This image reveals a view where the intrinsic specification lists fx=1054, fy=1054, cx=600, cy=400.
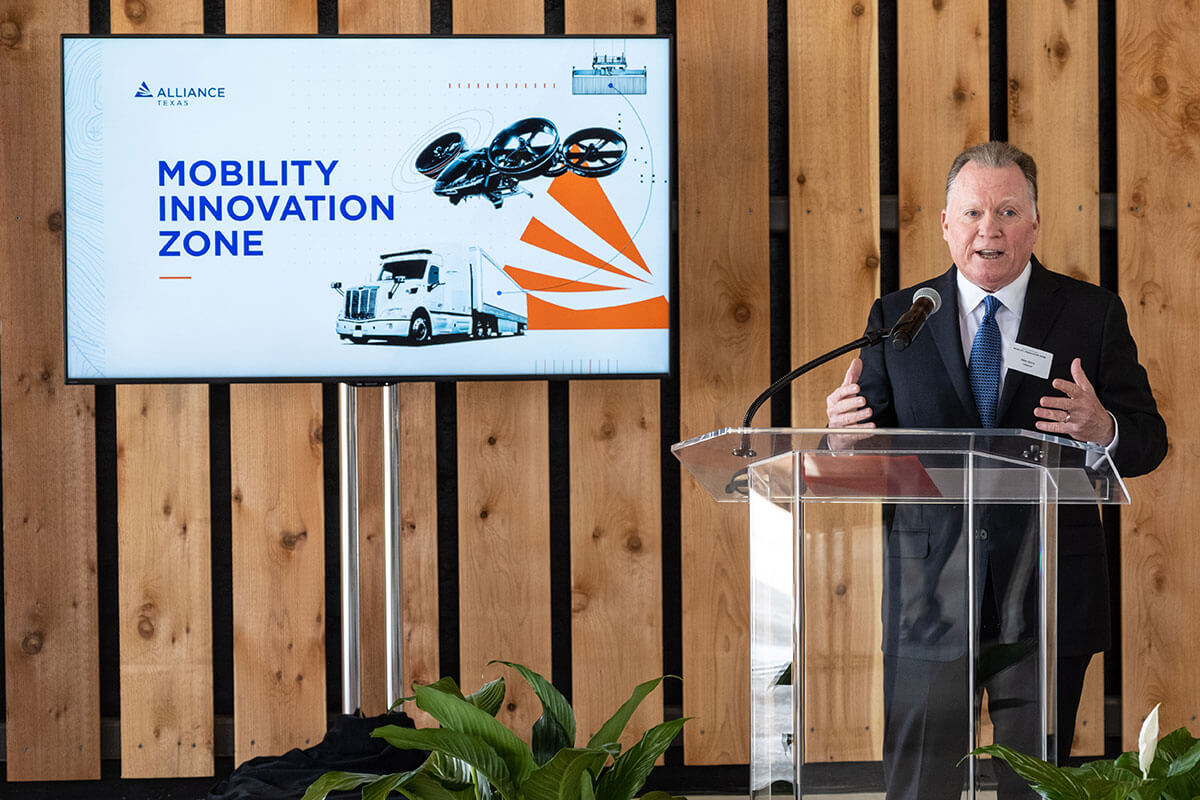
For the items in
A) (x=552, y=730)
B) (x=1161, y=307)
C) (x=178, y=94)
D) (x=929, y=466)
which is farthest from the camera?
(x=1161, y=307)

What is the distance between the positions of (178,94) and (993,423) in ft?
7.29

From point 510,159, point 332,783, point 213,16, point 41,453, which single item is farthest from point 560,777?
point 213,16

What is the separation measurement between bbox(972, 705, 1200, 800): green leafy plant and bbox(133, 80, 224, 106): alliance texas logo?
8.01 feet

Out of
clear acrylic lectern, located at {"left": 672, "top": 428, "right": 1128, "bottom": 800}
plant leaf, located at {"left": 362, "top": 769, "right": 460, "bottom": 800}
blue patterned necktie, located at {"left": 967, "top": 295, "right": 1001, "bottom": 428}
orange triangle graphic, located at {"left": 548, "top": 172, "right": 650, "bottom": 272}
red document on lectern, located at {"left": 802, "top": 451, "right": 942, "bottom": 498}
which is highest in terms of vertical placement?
orange triangle graphic, located at {"left": 548, "top": 172, "right": 650, "bottom": 272}

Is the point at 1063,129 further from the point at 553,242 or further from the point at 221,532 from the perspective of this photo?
the point at 221,532

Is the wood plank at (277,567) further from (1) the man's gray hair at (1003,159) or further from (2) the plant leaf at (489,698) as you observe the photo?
(1) the man's gray hair at (1003,159)

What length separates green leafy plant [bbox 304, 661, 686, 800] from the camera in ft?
5.45

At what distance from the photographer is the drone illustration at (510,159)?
2.84m

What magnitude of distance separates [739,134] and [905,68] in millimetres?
548

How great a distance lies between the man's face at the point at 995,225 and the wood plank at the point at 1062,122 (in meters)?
0.83

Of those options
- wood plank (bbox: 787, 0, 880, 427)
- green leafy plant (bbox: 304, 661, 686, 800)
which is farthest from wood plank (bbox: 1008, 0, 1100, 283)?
green leafy plant (bbox: 304, 661, 686, 800)

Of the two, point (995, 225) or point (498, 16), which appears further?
point (498, 16)

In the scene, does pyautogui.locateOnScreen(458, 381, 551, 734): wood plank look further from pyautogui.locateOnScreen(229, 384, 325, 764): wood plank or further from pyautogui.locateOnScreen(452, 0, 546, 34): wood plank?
pyautogui.locateOnScreen(452, 0, 546, 34): wood plank

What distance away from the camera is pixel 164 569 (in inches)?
124
